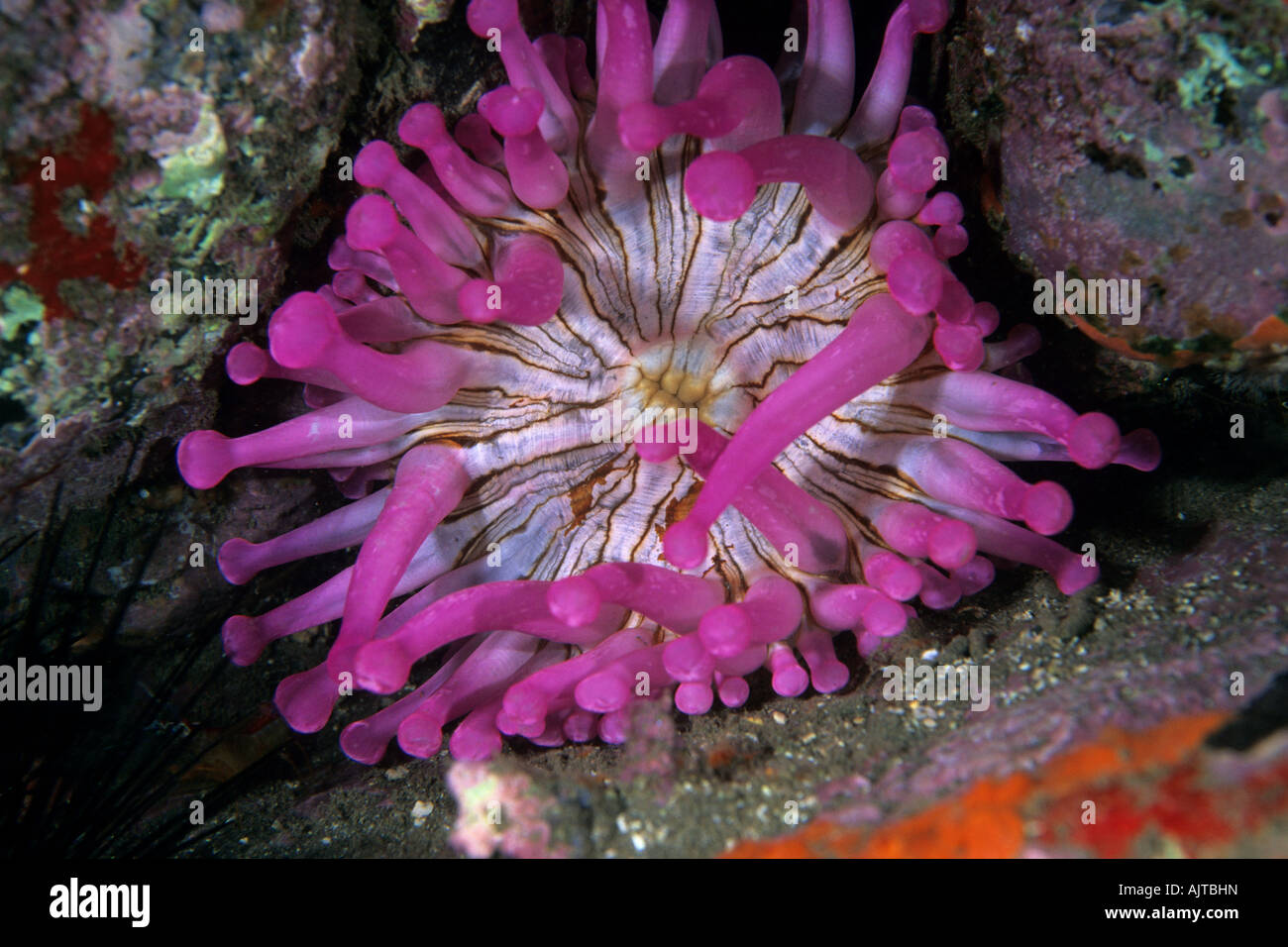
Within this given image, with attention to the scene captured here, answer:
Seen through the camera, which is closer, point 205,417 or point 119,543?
point 205,417

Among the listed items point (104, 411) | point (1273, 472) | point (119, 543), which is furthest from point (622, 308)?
point (1273, 472)

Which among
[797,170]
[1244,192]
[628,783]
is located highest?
[797,170]

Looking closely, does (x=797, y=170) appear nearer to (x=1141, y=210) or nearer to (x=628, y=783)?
(x=1141, y=210)

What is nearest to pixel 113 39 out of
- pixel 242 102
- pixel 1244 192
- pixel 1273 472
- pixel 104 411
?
pixel 242 102

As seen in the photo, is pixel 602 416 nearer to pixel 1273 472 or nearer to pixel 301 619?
pixel 301 619

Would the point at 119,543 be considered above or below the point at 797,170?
below
